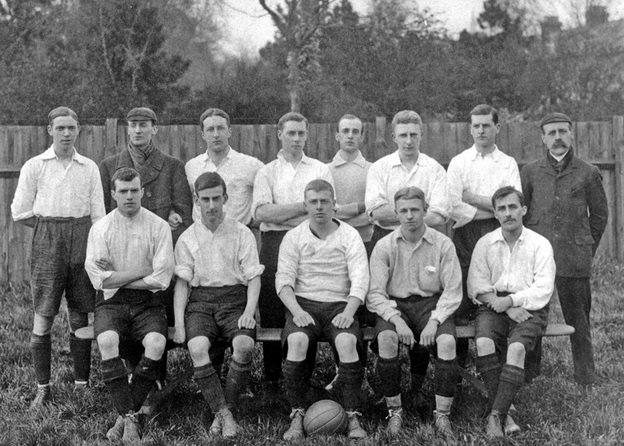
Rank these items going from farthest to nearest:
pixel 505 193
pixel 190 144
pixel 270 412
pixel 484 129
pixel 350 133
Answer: pixel 190 144 < pixel 350 133 < pixel 484 129 < pixel 270 412 < pixel 505 193

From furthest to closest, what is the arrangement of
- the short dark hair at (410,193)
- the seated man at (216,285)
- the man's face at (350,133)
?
1. the man's face at (350,133)
2. the short dark hair at (410,193)
3. the seated man at (216,285)

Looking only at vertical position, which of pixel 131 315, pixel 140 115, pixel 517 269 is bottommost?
pixel 131 315

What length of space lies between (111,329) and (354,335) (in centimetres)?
166

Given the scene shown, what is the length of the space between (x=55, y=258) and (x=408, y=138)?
2.81 metres

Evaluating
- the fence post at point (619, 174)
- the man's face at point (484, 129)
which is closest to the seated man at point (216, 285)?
the man's face at point (484, 129)

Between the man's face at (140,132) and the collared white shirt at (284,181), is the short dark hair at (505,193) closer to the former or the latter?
the collared white shirt at (284,181)

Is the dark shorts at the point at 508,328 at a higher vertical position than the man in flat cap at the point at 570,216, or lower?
lower

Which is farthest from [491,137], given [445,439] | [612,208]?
[612,208]

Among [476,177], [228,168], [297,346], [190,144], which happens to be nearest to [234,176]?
[228,168]

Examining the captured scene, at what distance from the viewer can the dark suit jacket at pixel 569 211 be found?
5660 mm

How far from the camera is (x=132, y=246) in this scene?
5.25m

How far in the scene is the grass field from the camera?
4.68m

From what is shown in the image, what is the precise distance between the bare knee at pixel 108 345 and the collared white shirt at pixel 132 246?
0.35 meters

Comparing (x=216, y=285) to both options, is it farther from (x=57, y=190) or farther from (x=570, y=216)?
(x=570, y=216)
